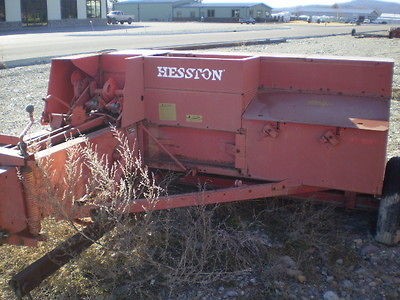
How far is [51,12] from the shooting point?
42.7m

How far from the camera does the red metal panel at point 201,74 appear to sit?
415 cm

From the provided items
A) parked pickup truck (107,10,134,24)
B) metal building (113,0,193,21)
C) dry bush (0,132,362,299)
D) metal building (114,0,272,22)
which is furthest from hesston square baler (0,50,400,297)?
metal building (113,0,193,21)

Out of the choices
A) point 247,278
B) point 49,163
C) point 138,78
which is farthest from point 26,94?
point 247,278

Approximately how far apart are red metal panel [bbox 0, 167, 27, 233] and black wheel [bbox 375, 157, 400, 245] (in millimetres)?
2804

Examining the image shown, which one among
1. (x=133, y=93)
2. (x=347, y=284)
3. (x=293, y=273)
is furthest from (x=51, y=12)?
(x=347, y=284)

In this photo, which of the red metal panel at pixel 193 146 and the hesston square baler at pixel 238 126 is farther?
the red metal panel at pixel 193 146

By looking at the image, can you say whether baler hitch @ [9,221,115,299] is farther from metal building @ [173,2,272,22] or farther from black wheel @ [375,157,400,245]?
metal building @ [173,2,272,22]

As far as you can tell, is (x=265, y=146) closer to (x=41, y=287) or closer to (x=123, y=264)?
(x=123, y=264)

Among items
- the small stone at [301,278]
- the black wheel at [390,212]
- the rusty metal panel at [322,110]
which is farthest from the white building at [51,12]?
the small stone at [301,278]

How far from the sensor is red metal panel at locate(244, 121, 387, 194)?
3.83 metres

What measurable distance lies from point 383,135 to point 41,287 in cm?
286

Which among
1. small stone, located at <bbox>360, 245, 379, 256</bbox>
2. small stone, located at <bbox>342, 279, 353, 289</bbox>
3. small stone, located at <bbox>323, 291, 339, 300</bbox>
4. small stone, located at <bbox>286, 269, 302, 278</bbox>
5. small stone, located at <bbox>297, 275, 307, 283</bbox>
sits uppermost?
small stone, located at <bbox>360, 245, 379, 256</bbox>

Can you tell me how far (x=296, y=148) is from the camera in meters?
4.04

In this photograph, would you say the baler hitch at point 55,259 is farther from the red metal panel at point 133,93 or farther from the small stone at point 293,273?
the small stone at point 293,273
